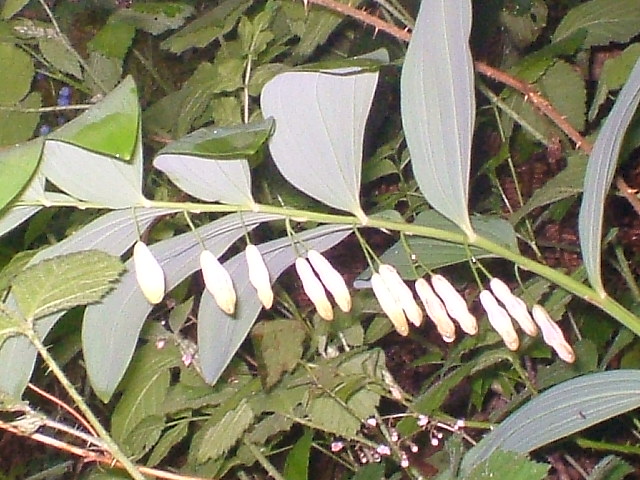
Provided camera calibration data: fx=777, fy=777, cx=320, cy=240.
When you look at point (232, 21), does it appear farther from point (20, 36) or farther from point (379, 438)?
point (379, 438)

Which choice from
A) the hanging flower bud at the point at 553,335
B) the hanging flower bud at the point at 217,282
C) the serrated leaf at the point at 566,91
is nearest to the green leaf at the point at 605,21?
the serrated leaf at the point at 566,91

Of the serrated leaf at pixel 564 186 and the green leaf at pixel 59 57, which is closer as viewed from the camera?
the serrated leaf at pixel 564 186

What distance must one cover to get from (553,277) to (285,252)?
6.0 inches

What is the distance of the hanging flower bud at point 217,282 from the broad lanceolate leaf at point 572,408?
0.17 metres

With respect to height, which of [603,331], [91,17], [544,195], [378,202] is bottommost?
[603,331]

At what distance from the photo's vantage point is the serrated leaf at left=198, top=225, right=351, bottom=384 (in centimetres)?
45

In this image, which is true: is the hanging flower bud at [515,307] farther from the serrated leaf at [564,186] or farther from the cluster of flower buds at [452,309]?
the serrated leaf at [564,186]

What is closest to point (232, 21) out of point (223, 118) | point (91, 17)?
point (223, 118)

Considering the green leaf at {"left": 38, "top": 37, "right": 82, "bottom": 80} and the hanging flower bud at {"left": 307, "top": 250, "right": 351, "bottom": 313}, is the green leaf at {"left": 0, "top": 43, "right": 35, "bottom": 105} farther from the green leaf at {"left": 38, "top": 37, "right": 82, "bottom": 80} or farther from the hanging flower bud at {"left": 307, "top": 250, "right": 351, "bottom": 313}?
the hanging flower bud at {"left": 307, "top": 250, "right": 351, "bottom": 313}

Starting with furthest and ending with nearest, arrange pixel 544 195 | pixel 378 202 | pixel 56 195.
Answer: pixel 378 202 < pixel 544 195 < pixel 56 195

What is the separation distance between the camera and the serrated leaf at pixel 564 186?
2.17 feet

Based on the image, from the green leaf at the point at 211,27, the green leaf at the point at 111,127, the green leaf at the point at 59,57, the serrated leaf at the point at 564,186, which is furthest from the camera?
the green leaf at the point at 59,57

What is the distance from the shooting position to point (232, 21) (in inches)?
31.1

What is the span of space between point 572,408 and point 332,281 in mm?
156
